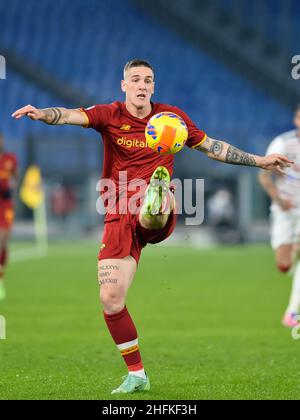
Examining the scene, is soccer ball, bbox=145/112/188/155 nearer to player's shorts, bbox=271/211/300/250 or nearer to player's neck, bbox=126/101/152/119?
player's neck, bbox=126/101/152/119

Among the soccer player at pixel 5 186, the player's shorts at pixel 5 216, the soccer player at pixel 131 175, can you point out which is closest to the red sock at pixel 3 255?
the soccer player at pixel 5 186

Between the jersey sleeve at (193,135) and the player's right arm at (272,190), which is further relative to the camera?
the player's right arm at (272,190)

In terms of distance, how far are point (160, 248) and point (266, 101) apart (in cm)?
685

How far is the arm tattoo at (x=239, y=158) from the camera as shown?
6680 mm

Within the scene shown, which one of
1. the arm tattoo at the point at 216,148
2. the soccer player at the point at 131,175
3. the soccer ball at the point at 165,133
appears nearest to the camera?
the soccer ball at the point at 165,133

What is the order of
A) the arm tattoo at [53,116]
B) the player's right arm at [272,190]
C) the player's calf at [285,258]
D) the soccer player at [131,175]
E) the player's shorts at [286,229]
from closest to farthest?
the arm tattoo at [53,116], the soccer player at [131,175], the player's right arm at [272,190], the player's calf at [285,258], the player's shorts at [286,229]

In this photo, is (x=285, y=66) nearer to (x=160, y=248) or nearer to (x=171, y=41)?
(x=171, y=41)

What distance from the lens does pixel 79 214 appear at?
1203 inches

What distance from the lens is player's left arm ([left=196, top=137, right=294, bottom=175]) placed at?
6652 millimetres

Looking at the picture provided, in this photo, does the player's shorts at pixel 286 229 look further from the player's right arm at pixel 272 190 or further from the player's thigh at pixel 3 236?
the player's thigh at pixel 3 236

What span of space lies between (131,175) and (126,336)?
1146 mm

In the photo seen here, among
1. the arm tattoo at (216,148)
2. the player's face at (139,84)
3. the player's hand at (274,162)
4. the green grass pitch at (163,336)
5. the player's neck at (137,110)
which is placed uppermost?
the player's face at (139,84)

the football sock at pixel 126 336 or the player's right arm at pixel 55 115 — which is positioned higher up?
the player's right arm at pixel 55 115

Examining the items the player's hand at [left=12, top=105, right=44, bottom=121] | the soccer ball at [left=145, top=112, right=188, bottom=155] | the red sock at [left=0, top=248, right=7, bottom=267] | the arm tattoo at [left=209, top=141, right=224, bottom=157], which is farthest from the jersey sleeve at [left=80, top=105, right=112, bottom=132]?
the red sock at [left=0, top=248, right=7, bottom=267]
